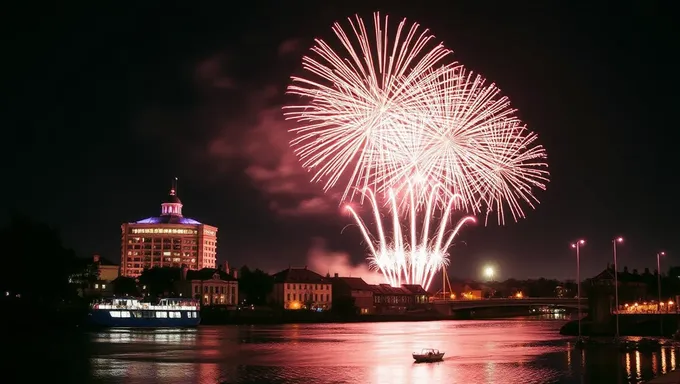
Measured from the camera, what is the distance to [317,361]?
70688mm

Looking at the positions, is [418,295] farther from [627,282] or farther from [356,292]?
[627,282]

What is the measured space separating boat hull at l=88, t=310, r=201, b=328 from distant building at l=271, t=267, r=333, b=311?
41.2 meters

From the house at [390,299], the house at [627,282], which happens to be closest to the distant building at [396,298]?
the house at [390,299]

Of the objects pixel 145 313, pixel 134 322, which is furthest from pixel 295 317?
pixel 134 322

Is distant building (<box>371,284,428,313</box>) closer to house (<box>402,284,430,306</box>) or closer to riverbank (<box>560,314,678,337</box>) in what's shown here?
house (<box>402,284,430,306</box>)

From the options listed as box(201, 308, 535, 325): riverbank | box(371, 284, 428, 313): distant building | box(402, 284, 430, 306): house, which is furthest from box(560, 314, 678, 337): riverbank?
box(402, 284, 430, 306): house

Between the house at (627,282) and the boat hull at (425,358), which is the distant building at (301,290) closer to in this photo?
the house at (627,282)

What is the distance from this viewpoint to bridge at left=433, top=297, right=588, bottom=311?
151 m

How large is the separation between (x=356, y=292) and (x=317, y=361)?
107 meters

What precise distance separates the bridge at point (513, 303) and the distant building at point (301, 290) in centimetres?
2235

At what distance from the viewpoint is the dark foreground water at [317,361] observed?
5862 centimetres

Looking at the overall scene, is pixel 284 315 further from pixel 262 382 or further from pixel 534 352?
pixel 262 382

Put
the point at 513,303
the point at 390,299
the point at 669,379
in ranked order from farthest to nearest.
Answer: the point at 390,299
the point at 513,303
the point at 669,379

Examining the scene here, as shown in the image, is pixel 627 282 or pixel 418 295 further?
pixel 418 295
